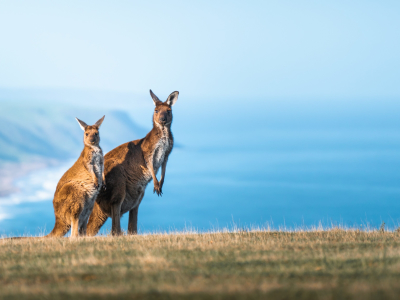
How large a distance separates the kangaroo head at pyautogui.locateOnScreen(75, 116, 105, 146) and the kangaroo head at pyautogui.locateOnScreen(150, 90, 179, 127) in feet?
5.43

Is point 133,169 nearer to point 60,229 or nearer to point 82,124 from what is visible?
point 82,124

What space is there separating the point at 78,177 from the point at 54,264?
4.27 metres

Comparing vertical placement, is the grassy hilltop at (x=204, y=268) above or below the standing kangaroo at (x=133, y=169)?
below

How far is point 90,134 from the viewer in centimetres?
1188

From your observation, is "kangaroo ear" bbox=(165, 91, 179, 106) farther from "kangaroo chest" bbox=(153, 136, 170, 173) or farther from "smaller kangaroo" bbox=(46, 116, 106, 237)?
"smaller kangaroo" bbox=(46, 116, 106, 237)

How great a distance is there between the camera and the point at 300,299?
5520 millimetres

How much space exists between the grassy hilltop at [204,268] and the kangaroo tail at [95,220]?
260 centimetres

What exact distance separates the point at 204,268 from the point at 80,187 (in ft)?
17.9

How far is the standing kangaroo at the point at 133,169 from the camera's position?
1288 centimetres

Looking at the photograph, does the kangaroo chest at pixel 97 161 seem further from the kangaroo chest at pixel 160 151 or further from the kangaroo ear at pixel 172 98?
the kangaroo ear at pixel 172 98

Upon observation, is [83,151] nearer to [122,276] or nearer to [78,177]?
[78,177]

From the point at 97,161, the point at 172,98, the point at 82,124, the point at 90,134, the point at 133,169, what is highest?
the point at 172,98

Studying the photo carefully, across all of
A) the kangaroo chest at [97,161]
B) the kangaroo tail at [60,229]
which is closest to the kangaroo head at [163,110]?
the kangaroo chest at [97,161]

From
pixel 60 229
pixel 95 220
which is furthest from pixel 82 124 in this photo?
pixel 95 220
